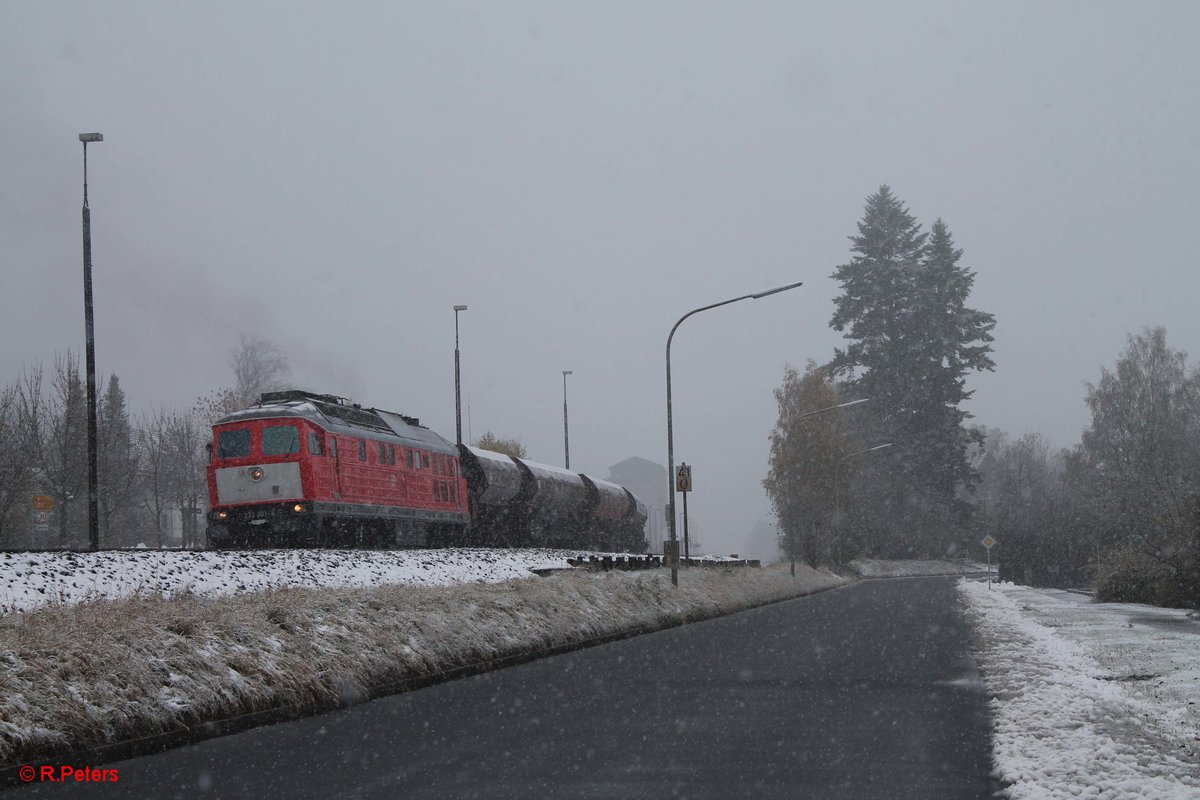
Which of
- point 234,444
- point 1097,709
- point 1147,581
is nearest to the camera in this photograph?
point 1097,709

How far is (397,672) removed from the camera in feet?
38.2

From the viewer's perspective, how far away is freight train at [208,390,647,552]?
22.8 m

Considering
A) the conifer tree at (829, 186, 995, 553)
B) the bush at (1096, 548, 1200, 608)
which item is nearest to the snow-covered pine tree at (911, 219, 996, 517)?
the conifer tree at (829, 186, 995, 553)

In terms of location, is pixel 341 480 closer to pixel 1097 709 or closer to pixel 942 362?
pixel 1097 709

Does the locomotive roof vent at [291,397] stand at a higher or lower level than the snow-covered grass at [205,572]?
higher

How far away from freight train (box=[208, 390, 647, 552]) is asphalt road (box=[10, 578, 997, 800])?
1101 centimetres

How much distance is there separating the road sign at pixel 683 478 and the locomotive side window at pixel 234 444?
947cm

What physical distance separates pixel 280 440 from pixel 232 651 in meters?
13.8

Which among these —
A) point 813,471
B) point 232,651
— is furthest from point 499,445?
point 232,651

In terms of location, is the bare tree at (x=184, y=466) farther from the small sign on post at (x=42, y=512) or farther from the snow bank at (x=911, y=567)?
the snow bank at (x=911, y=567)

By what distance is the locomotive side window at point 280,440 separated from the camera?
75.0ft

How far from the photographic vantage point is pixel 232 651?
9.70 m

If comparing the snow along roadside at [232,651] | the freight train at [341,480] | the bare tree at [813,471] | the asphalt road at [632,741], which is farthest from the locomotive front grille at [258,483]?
the bare tree at [813,471]

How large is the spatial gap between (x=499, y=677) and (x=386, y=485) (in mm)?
14483
